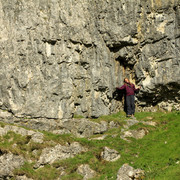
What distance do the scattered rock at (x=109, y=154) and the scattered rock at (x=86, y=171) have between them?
4.27ft

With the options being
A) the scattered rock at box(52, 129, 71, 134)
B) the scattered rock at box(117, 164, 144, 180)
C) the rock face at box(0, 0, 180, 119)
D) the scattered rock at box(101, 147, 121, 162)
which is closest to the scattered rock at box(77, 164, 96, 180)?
the scattered rock at box(101, 147, 121, 162)

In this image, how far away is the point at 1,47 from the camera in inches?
724

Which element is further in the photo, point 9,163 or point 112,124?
point 112,124

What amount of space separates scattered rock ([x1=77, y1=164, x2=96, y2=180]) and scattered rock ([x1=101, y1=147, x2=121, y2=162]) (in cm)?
130

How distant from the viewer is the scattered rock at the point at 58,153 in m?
14.6

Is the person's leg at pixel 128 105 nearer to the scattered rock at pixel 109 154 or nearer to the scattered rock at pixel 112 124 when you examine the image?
the scattered rock at pixel 112 124

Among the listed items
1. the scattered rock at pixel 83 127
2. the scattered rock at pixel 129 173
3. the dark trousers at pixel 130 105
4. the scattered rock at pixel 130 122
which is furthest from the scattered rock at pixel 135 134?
the scattered rock at pixel 129 173

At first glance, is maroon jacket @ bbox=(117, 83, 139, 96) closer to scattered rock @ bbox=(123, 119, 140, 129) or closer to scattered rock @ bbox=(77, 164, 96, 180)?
scattered rock @ bbox=(123, 119, 140, 129)

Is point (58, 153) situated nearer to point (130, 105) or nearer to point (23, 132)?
point (23, 132)

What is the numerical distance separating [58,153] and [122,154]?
13.0 feet

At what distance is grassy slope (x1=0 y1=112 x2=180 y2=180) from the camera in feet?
42.8

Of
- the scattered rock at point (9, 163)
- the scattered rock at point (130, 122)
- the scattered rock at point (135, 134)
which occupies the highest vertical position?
the scattered rock at point (130, 122)

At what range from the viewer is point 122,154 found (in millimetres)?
14969

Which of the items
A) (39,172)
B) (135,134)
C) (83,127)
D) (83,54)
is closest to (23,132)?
(39,172)
